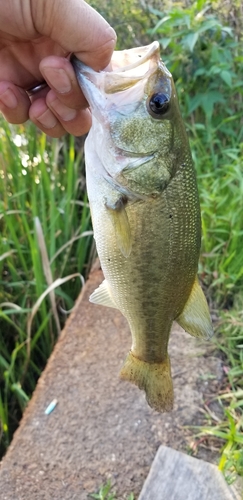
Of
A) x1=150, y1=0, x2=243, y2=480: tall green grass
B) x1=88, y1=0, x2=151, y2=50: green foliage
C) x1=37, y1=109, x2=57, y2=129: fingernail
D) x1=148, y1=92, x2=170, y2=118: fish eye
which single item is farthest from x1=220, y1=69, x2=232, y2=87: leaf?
x1=148, y1=92, x2=170, y2=118: fish eye

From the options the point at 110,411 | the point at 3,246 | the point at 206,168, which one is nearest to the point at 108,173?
the point at 110,411

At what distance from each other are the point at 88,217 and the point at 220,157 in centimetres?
109

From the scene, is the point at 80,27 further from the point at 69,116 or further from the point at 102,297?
the point at 102,297

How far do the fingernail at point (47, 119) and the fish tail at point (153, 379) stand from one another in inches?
32.9

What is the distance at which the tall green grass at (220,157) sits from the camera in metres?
2.07

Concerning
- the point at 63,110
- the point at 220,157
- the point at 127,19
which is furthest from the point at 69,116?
the point at 127,19

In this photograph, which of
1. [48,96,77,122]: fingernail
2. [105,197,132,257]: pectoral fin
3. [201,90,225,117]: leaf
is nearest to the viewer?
[105,197,132,257]: pectoral fin

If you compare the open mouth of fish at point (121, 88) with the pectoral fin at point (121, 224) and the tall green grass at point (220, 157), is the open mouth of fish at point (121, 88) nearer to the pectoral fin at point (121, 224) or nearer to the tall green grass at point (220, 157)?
the pectoral fin at point (121, 224)

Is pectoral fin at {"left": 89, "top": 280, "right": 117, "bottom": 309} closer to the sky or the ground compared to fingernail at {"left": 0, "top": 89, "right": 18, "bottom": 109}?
closer to the ground

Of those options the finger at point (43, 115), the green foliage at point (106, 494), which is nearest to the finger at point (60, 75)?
the finger at point (43, 115)

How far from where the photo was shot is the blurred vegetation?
2.29 m

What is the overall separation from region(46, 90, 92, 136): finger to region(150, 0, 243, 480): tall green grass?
1.01 meters

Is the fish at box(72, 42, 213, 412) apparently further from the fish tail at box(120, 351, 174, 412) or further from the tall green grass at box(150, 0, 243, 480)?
the tall green grass at box(150, 0, 243, 480)

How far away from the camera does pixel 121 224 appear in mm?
1222
